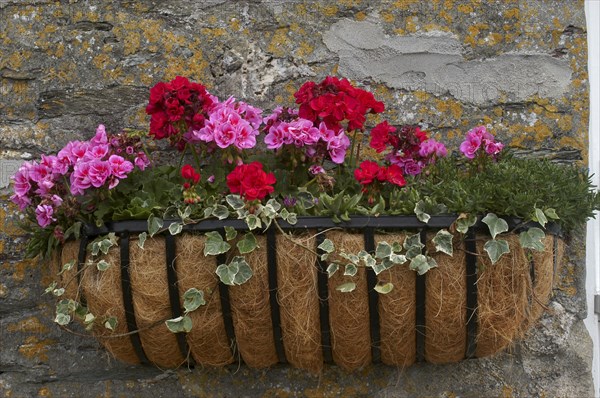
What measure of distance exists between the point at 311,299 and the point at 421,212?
0.32 m

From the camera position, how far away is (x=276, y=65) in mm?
2262

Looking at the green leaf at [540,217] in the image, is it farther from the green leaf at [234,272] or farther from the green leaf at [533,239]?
the green leaf at [234,272]

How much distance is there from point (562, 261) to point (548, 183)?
445mm

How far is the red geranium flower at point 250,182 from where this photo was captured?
5.75 feet

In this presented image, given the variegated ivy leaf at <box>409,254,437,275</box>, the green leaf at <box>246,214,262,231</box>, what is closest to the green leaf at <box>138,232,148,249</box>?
the green leaf at <box>246,214,262,231</box>

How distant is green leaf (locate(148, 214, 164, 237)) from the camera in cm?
178

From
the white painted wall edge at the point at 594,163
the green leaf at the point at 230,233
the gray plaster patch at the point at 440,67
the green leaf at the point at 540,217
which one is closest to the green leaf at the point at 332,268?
the green leaf at the point at 230,233

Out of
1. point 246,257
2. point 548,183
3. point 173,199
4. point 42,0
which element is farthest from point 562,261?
point 42,0

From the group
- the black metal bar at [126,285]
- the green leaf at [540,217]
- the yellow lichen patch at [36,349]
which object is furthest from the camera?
the yellow lichen patch at [36,349]

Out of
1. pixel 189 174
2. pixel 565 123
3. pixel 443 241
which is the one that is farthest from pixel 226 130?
pixel 565 123

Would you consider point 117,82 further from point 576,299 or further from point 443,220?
point 576,299

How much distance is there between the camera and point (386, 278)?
5.76 feet

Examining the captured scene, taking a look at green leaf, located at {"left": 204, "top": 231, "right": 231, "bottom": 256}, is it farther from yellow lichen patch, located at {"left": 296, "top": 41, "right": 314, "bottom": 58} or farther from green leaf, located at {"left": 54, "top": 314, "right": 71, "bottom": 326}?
yellow lichen patch, located at {"left": 296, "top": 41, "right": 314, "bottom": 58}

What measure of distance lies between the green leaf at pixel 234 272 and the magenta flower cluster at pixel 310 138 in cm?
34
